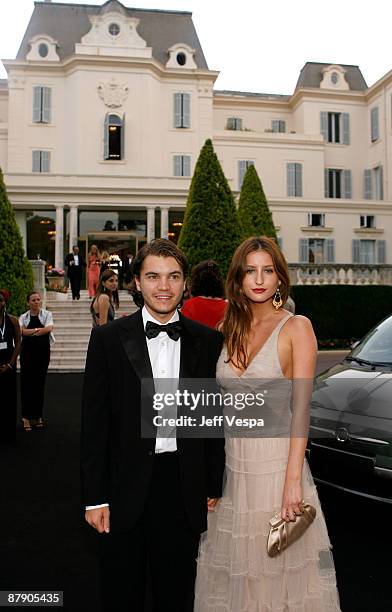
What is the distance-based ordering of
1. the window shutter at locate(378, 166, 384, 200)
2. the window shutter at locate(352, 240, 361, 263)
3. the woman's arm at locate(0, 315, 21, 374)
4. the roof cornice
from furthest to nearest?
the window shutter at locate(378, 166, 384, 200) → the window shutter at locate(352, 240, 361, 263) → the roof cornice → the woman's arm at locate(0, 315, 21, 374)

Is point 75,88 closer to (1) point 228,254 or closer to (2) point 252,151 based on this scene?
(2) point 252,151

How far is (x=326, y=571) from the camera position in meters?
2.52

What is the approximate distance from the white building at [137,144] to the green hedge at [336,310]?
943 centimetres

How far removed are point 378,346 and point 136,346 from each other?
3.52 meters

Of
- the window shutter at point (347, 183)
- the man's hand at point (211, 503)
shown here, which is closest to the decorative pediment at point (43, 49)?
the window shutter at point (347, 183)

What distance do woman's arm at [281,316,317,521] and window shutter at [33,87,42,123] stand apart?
31334 millimetres

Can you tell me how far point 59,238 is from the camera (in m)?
25.5

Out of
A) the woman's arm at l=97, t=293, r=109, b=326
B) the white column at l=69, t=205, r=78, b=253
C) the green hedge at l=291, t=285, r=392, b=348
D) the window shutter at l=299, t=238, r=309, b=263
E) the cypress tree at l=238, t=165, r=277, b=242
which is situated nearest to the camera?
the woman's arm at l=97, t=293, r=109, b=326

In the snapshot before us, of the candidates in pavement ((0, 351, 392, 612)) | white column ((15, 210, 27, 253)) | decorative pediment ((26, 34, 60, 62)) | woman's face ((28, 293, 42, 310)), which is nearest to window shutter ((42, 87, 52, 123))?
decorative pediment ((26, 34, 60, 62))

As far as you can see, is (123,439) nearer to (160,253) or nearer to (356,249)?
(160,253)

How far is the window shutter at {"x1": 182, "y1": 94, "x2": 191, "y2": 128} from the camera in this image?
31750 mm

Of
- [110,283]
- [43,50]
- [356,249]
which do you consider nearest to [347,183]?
[356,249]

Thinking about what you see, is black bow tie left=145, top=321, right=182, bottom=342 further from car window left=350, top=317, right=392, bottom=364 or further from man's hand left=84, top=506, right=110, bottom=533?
car window left=350, top=317, right=392, bottom=364

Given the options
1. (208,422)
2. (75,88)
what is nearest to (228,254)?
(208,422)
